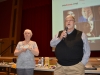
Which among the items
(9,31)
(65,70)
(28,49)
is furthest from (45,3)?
(65,70)

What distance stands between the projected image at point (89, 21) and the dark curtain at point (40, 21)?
111cm

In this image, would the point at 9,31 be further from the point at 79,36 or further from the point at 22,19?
the point at 79,36

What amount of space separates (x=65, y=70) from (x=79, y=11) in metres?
1.89

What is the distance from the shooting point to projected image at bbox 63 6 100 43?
9.17 feet

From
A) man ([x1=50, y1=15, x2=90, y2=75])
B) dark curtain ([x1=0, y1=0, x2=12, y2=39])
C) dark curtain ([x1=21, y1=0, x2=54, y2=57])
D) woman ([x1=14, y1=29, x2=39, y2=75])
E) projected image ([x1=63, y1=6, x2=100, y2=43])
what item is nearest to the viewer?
man ([x1=50, y1=15, x2=90, y2=75])

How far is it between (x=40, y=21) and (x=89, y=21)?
168 cm

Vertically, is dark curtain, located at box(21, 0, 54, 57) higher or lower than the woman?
higher

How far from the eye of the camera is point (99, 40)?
108 inches

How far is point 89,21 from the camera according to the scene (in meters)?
2.87

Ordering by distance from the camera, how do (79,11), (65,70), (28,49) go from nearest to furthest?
(65,70) < (28,49) < (79,11)

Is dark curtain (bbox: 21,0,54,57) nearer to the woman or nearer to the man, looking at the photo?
the woman

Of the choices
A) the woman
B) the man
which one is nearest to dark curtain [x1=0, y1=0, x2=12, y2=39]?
the woman

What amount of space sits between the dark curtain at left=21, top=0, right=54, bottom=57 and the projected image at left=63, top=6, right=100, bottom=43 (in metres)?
1.11

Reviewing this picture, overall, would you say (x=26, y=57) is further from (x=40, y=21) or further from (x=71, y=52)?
(x=40, y=21)
